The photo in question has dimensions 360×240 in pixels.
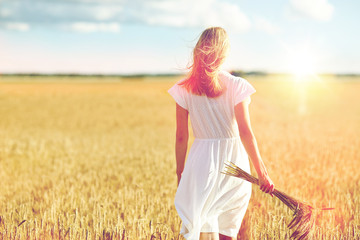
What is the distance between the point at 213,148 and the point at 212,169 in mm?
167

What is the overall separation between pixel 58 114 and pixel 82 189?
17.1 metres

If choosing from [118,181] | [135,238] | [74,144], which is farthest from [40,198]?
[74,144]

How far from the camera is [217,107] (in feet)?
10.9

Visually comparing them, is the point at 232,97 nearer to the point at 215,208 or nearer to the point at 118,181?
the point at 215,208

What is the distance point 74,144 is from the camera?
12.1 metres

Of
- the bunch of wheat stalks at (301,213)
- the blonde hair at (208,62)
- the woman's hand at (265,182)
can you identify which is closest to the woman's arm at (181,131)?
the blonde hair at (208,62)

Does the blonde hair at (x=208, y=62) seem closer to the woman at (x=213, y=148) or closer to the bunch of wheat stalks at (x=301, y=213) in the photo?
the woman at (x=213, y=148)

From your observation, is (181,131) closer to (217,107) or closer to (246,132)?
(217,107)

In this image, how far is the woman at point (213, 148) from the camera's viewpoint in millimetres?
3258

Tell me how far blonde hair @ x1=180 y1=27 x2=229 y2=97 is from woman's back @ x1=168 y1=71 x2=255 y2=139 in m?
0.06

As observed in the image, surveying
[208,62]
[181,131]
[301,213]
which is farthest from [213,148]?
[301,213]

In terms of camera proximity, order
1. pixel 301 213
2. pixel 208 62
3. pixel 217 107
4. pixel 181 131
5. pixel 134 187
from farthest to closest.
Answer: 1. pixel 134 187
2. pixel 301 213
3. pixel 181 131
4. pixel 217 107
5. pixel 208 62

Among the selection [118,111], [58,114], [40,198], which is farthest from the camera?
[118,111]

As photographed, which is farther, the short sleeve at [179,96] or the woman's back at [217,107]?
the short sleeve at [179,96]
